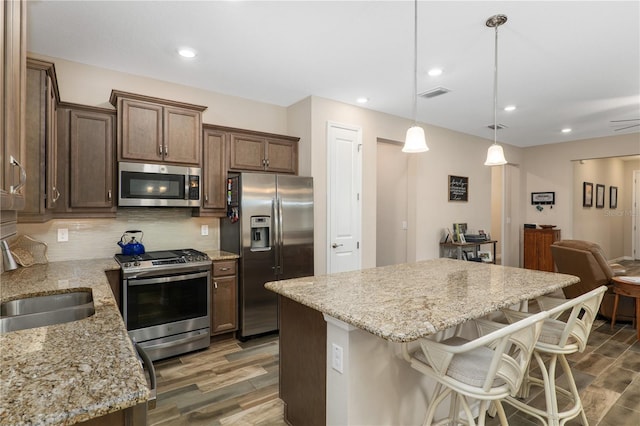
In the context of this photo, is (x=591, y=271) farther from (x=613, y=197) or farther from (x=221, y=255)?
(x=613, y=197)

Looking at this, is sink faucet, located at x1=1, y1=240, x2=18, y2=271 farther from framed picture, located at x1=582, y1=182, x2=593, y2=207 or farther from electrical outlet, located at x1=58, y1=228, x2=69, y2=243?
framed picture, located at x1=582, y1=182, x2=593, y2=207

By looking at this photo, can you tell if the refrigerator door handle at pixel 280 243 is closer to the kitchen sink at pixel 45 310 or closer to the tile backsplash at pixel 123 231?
the tile backsplash at pixel 123 231

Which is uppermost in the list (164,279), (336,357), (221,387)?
(164,279)

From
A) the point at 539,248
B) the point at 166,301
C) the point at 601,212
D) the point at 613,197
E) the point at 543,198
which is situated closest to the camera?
the point at 166,301

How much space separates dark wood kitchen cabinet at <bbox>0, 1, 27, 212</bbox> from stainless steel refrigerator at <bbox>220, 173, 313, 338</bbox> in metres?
2.22

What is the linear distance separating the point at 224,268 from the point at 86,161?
5.12 feet

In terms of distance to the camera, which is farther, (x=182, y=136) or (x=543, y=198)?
(x=543, y=198)

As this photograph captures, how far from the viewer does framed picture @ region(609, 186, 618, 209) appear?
330 inches

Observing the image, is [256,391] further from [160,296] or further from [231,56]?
[231,56]

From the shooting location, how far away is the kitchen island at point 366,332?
4.95ft

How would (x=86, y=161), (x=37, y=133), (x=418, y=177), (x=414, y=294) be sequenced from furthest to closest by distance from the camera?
(x=418, y=177) → (x=86, y=161) → (x=37, y=133) → (x=414, y=294)

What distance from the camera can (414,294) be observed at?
1.83 meters

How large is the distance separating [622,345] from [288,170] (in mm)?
4047

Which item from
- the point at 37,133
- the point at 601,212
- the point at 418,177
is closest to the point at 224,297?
the point at 37,133
